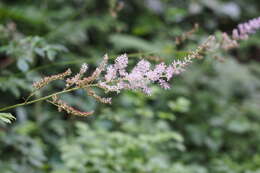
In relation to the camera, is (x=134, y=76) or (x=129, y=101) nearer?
(x=134, y=76)

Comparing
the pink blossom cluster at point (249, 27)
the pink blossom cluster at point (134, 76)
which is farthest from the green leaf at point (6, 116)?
the pink blossom cluster at point (249, 27)

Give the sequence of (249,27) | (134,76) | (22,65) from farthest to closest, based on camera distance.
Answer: (22,65), (249,27), (134,76)

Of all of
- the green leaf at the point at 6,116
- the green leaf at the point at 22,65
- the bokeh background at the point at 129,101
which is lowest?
the green leaf at the point at 6,116

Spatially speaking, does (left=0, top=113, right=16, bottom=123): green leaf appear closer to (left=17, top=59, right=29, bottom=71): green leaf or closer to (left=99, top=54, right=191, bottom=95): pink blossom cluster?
(left=99, top=54, right=191, bottom=95): pink blossom cluster

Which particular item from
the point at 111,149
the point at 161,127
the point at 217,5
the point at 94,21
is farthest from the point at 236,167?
the point at 217,5

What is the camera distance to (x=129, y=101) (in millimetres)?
3754

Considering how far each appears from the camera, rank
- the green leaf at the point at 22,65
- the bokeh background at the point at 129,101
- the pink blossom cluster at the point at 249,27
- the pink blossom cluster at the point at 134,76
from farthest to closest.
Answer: the bokeh background at the point at 129,101
the green leaf at the point at 22,65
the pink blossom cluster at the point at 249,27
the pink blossom cluster at the point at 134,76

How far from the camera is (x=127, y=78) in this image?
145 cm

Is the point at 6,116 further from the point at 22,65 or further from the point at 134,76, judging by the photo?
the point at 22,65

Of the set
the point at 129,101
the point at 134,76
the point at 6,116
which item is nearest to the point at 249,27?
the point at 134,76

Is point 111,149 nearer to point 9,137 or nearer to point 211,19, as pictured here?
point 9,137

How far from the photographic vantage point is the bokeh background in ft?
9.59

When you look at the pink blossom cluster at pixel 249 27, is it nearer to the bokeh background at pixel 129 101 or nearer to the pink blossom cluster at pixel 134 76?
the bokeh background at pixel 129 101

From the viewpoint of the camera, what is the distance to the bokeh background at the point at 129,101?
2922mm
